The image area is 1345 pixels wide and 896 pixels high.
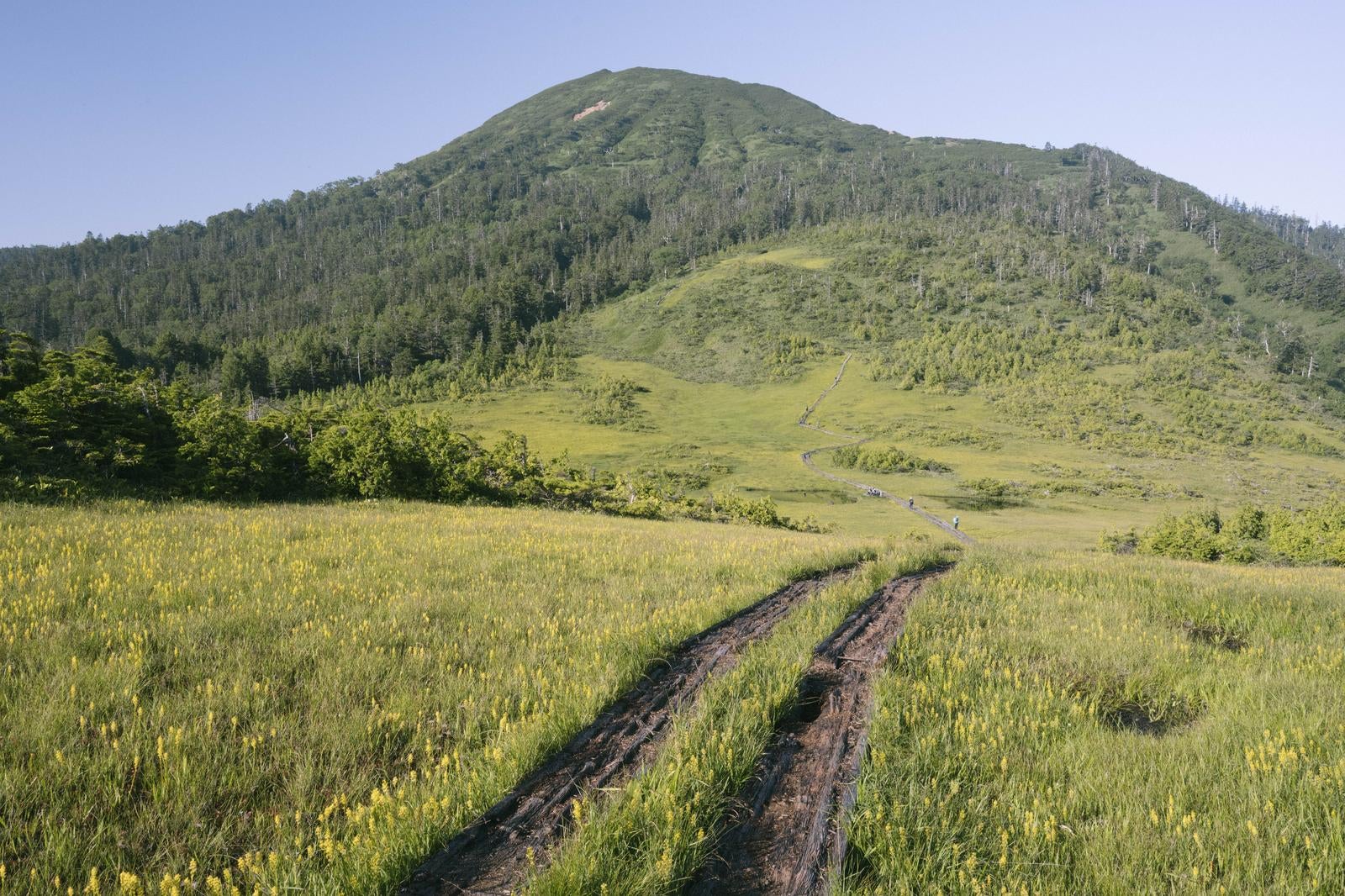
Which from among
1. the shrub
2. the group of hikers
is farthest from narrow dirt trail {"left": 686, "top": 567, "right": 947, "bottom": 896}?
the group of hikers

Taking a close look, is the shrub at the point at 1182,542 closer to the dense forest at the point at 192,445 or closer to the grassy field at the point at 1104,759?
the grassy field at the point at 1104,759

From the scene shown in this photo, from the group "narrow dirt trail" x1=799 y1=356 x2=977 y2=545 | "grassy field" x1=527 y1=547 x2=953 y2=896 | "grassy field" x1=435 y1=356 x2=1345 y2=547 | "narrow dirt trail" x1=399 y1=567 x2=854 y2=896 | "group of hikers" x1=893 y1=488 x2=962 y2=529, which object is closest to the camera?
"grassy field" x1=527 y1=547 x2=953 y2=896

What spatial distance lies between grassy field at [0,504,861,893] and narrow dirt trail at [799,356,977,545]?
19025 mm

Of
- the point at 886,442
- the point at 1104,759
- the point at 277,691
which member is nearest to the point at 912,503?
the point at 886,442

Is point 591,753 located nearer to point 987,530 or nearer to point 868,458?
point 987,530

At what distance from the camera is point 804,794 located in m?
4.42

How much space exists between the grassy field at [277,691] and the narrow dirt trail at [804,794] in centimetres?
162

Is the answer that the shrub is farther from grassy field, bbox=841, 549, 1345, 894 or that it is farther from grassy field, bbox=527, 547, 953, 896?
grassy field, bbox=527, 547, 953, 896

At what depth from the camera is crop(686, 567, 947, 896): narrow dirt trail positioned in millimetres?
3629

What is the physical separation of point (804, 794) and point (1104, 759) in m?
2.55

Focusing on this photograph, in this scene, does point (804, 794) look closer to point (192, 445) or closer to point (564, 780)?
point (564, 780)

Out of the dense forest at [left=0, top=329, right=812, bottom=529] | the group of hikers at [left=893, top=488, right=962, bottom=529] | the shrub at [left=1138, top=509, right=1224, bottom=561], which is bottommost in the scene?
the group of hikers at [left=893, top=488, right=962, bottom=529]

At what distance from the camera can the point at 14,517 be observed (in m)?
11.7

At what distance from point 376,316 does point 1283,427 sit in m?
224
